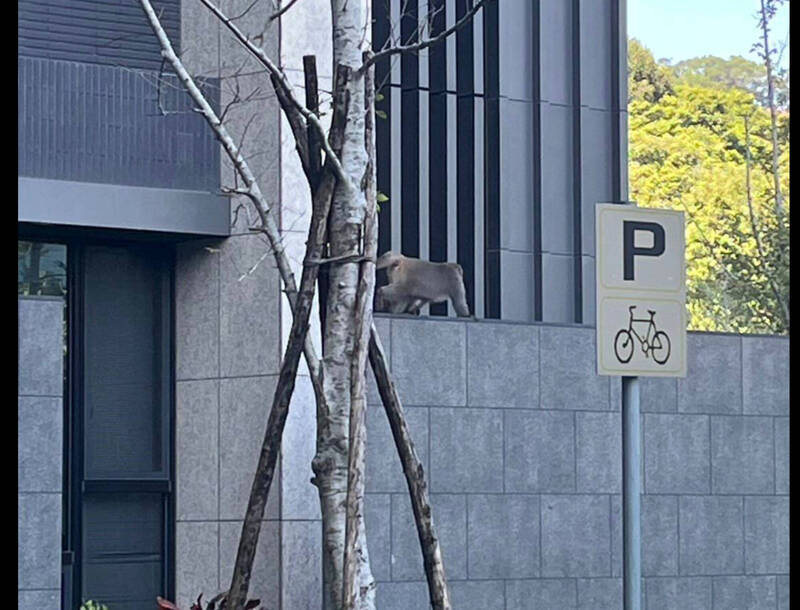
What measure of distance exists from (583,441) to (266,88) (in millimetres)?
4124

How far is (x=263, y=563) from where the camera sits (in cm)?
1383

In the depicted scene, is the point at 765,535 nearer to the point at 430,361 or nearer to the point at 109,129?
the point at 430,361

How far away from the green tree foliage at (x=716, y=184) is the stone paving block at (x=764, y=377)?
44.8 ft

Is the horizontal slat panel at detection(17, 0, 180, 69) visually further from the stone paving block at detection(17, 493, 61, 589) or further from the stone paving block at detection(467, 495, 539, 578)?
the stone paving block at detection(467, 495, 539, 578)

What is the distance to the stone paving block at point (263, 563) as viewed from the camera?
539 inches

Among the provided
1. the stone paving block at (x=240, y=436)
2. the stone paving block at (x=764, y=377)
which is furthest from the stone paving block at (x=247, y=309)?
the stone paving block at (x=764, y=377)

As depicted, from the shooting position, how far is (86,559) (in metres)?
14.1

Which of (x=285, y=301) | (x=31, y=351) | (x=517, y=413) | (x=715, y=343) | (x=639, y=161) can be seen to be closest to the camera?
(x=31, y=351)

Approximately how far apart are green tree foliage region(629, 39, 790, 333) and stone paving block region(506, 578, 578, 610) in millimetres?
15881

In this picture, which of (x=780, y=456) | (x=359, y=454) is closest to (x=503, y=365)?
(x=780, y=456)

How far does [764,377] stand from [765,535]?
1.47 meters
